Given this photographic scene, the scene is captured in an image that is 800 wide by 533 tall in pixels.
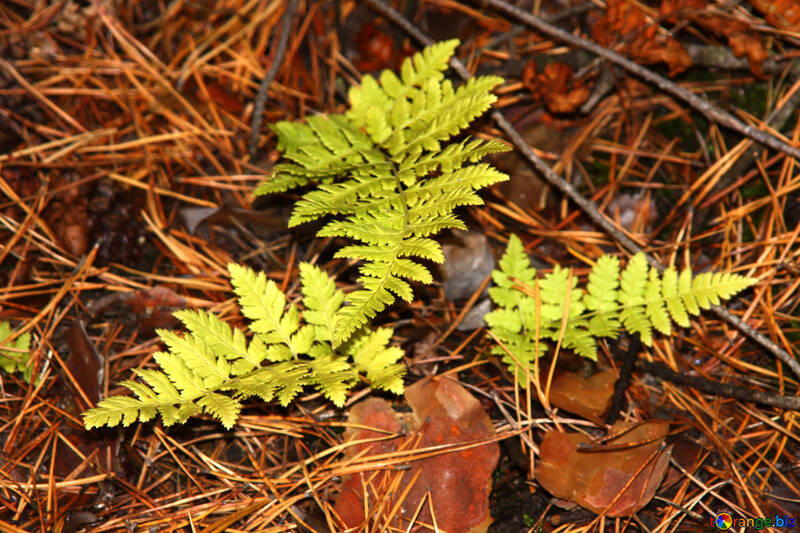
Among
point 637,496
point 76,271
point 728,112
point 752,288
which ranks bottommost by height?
point 637,496

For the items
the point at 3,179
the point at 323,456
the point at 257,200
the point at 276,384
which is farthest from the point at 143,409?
the point at 3,179

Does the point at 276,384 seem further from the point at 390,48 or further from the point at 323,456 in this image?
the point at 390,48

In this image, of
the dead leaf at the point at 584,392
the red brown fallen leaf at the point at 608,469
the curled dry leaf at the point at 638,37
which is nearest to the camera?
the red brown fallen leaf at the point at 608,469

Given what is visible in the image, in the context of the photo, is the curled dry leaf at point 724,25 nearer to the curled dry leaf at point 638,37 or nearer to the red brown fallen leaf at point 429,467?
the curled dry leaf at point 638,37

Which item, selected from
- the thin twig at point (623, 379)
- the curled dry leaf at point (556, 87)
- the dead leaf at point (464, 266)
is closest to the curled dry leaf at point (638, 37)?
the curled dry leaf at point (556, 87)

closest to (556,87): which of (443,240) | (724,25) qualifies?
(724,25)

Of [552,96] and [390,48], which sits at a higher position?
[390,48]
